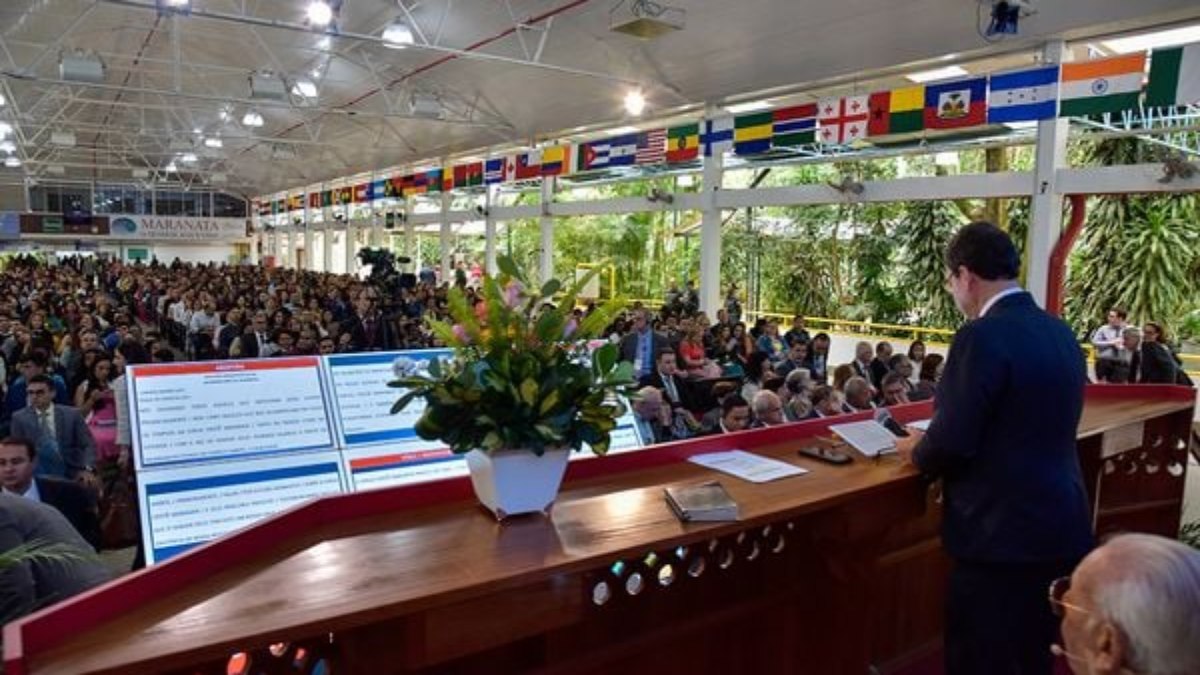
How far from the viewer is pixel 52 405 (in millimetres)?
4746

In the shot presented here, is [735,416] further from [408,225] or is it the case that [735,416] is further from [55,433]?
[408,225]

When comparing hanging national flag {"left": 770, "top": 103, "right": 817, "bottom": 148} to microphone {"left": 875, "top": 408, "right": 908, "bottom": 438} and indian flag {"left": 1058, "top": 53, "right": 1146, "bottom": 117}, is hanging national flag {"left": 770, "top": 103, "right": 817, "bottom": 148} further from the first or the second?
microphone {"left": 875, "top": 408, "right": 908, "bottom": 438}

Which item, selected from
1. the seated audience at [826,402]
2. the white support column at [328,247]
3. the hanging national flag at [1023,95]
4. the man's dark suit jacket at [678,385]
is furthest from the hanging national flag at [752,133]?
the white support column at [328,247]

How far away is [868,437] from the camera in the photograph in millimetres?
2312

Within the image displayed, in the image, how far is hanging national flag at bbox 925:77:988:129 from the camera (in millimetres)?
7641

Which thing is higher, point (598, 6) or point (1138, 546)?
point (598, 6)

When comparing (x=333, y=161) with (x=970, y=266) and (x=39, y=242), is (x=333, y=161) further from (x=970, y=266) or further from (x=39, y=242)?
(x=970, y=266)

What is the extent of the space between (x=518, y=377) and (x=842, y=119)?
799 centimetres

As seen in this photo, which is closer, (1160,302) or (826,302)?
(1160,302)

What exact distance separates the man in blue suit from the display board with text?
780 mm

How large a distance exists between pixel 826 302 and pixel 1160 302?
A: 605 centimetres

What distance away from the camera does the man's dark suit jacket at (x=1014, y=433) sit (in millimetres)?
1791

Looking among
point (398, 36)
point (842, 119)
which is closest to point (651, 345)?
point (842, 119)

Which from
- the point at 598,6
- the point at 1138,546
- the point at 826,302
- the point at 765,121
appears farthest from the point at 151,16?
the point at 1138,546
